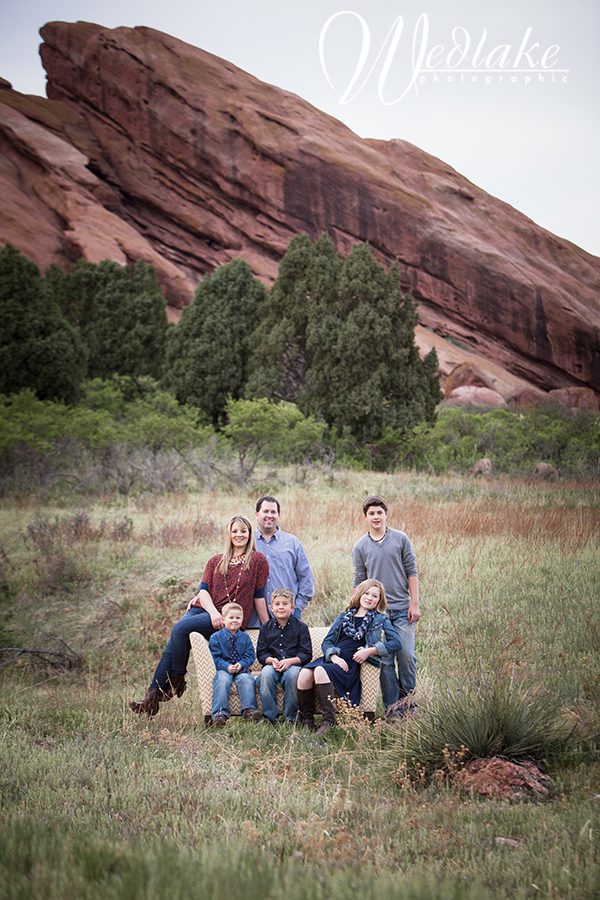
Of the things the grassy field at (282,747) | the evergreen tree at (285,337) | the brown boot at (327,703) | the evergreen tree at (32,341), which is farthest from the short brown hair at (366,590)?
the evergreen tree at (32,341)

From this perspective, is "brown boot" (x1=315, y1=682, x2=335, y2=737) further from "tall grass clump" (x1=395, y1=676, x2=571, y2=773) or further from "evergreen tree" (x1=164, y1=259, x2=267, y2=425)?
"evergreen tree" (x1=164, y1=259, x2=267, y2=425)

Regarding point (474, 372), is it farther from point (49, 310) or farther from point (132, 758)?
point (132, 758)

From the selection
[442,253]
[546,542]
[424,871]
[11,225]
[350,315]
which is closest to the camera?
[424,871]

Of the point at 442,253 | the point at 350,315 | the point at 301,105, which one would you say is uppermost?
the point at 301,105

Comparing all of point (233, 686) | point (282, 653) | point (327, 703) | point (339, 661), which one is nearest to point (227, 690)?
point (233, 686)

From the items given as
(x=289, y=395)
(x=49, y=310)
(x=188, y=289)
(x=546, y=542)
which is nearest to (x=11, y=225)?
(x=188, y=289)

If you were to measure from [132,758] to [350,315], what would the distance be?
66.9ft

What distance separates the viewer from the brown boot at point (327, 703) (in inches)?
219

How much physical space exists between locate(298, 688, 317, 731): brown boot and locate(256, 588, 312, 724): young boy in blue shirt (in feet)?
0.19

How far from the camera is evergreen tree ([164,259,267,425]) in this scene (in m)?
27.7

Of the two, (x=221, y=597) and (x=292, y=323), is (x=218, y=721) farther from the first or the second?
(x=292, y=323)

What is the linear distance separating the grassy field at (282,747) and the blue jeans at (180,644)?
26cm

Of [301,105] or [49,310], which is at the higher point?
[301,105]

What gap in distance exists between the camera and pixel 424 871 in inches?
115
